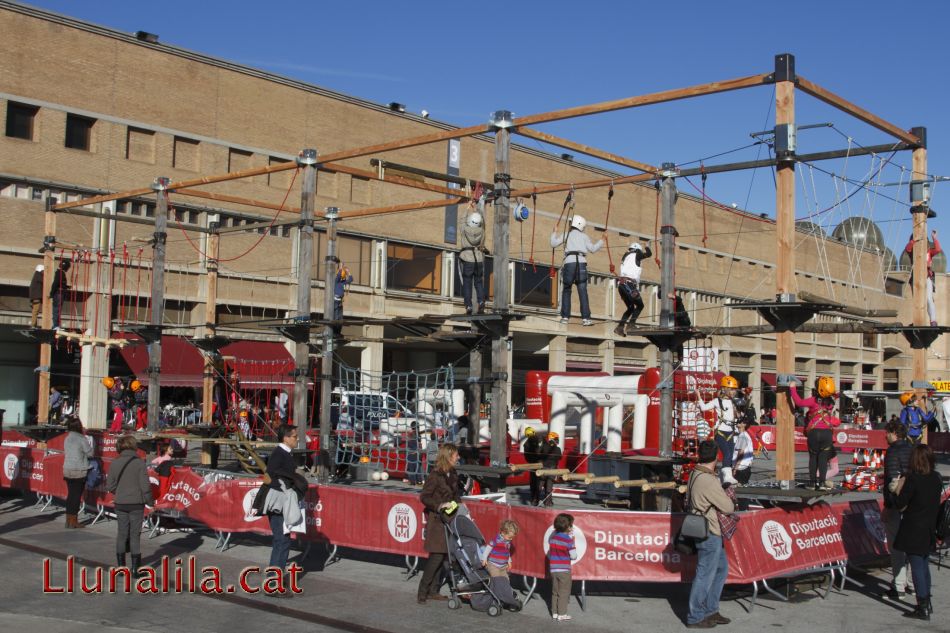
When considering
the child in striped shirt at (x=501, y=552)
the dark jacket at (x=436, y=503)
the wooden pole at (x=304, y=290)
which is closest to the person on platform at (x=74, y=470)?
the wooden pole at (x=304, y=290)

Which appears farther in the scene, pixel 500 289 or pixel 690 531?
pixel 500 289

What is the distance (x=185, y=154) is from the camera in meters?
38.3

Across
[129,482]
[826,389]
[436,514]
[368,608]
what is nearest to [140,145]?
[129,482]

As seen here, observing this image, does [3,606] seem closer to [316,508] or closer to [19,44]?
[316,508]

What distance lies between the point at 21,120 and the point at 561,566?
30.7 metres

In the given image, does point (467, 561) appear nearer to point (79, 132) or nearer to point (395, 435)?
point (395, 435)

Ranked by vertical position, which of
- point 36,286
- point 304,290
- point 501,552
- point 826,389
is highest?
point 36,286

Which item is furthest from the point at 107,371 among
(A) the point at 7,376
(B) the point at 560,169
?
(B) the point at 560,169

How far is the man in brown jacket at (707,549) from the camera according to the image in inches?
401

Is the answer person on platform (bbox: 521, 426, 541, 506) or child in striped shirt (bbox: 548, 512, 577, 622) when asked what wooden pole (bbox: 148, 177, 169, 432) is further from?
child in striped shirt (bbox: 548, 512, 577, 622)

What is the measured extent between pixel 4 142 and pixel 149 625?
1121 inches

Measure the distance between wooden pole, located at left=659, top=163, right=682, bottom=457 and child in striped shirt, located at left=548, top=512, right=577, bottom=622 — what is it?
443cm

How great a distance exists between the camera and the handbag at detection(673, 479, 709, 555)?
10109 millimetres

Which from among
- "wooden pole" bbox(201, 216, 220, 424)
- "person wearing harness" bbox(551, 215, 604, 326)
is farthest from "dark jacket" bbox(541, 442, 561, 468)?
"wooden pole" bbox(201, 216, 220, 424)
